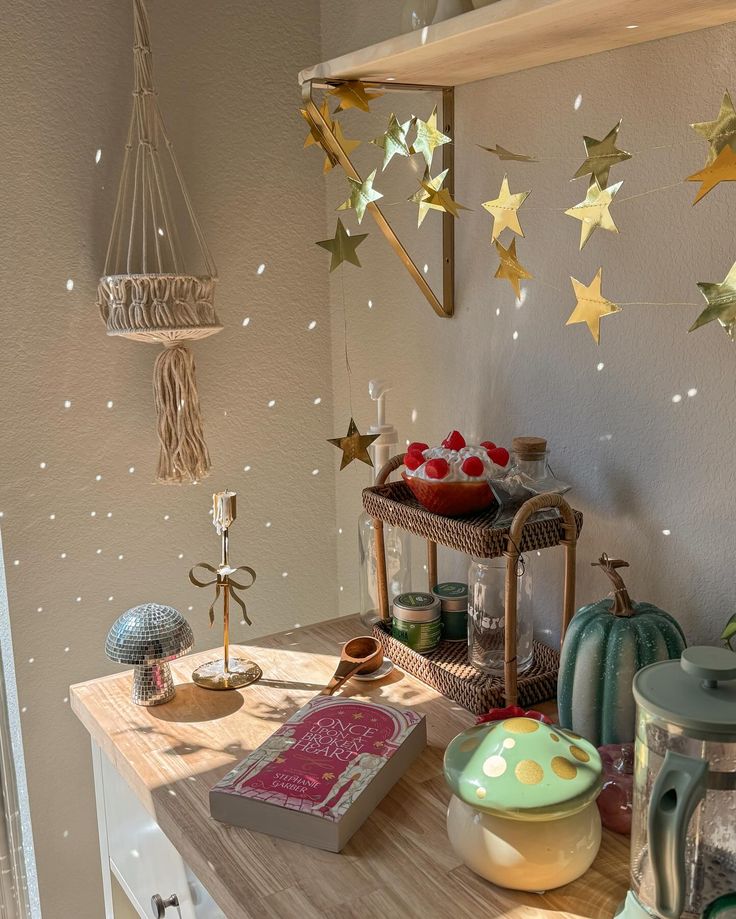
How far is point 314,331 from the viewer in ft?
5.24

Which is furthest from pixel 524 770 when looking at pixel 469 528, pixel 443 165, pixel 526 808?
pixel 443 165

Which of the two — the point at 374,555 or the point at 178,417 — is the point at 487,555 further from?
the point at 178,417

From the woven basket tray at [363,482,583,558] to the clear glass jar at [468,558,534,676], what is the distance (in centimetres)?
10

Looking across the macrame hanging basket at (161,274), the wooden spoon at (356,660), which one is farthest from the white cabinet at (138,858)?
the macrame hanging basket at (161,274)

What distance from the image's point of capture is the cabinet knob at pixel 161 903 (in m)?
1.02

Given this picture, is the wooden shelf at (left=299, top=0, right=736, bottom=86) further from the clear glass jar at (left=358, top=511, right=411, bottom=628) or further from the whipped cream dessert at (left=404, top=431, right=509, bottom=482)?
the clear glass jar at (left=358, top=511, right=411, bottom=628)

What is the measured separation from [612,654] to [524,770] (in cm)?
18

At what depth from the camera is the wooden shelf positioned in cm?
80

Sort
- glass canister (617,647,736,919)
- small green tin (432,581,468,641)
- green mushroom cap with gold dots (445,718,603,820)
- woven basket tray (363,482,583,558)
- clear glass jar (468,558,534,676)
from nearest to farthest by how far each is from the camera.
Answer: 1. glass canister (617,647,736,919)
2. green mushroom cap with gold dots (445,718,603,820)
3. woven basket tray (363,482,583,558)
4. clear glass jar (468,558,534,676)
5. small green tin (432,581,468,641)

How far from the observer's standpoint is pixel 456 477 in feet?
3.55

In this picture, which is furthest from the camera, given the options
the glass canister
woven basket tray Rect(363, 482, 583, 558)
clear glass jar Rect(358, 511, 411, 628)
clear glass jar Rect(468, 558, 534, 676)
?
clear glass jar Rect(358, 511, 411, 628)

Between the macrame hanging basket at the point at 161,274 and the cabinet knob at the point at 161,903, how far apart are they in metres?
0.61

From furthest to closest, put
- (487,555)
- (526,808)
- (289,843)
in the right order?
(487,555), (289,843), (526,808)

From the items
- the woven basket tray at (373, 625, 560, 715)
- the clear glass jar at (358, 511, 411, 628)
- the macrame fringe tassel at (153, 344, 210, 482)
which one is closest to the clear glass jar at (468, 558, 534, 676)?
the woven basket tray at (373, 625, 560, 715)
